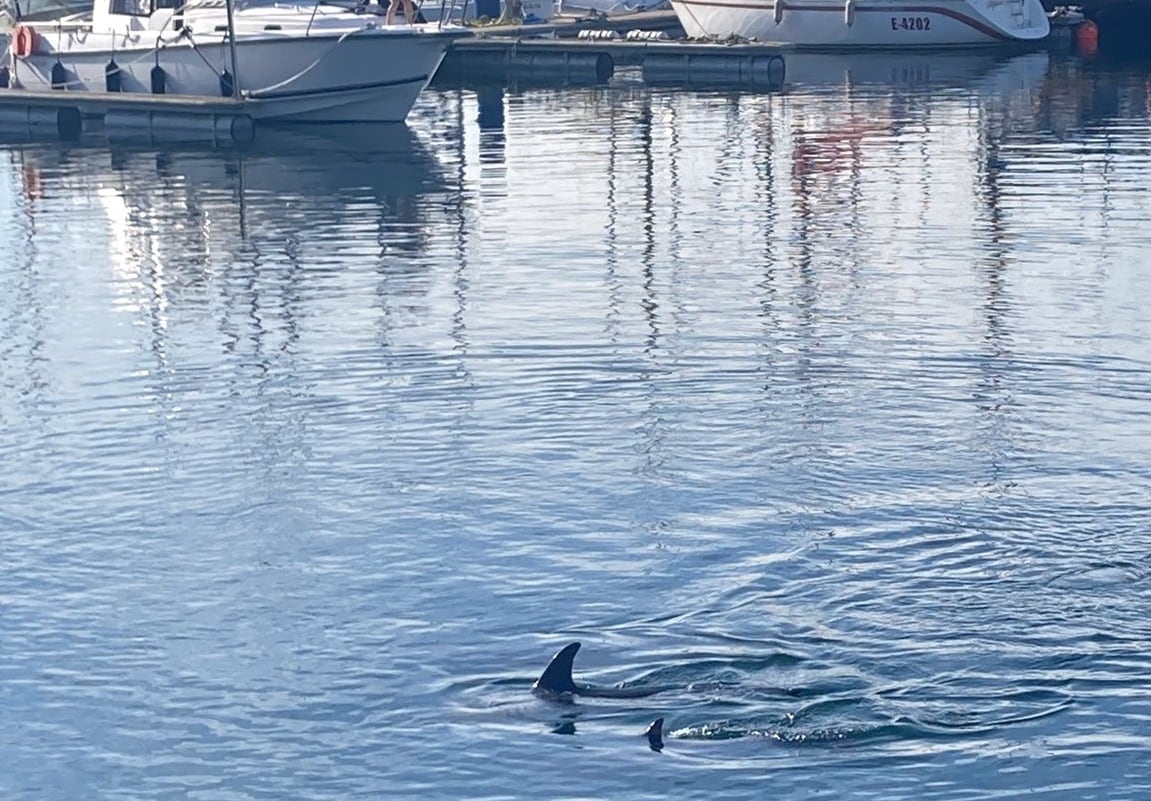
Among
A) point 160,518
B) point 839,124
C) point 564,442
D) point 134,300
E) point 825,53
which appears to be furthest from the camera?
point 825,53

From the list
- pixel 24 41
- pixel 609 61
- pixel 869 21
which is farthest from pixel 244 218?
pixel 869 21

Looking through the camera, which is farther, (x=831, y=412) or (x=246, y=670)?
(x=831, y=412)

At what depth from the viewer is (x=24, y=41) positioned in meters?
39.2

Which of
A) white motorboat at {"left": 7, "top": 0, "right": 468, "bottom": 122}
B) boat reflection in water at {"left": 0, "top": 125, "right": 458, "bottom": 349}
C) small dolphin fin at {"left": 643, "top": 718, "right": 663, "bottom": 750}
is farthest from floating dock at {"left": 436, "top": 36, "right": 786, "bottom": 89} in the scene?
small dolphin fin at {"left": 643, "top": 718, "right": 663, "bottom": 750}

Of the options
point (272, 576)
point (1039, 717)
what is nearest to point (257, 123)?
point (272, 576)

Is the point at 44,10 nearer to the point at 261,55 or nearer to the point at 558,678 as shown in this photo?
the point at 261,55

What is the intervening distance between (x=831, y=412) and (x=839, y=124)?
21497 mm

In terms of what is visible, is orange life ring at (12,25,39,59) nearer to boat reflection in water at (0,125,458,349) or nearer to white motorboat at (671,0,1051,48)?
boat reflection in water at (0,125,458,349)

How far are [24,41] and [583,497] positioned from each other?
28.7 meters

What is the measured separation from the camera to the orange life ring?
128 ft

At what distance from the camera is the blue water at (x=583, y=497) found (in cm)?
1012

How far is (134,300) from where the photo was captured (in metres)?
21.2

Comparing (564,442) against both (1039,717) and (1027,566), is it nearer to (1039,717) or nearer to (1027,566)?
(1027,566)

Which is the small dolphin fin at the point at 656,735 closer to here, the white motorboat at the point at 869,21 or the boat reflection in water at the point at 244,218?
the boat reflection in water at the point at 244,218
